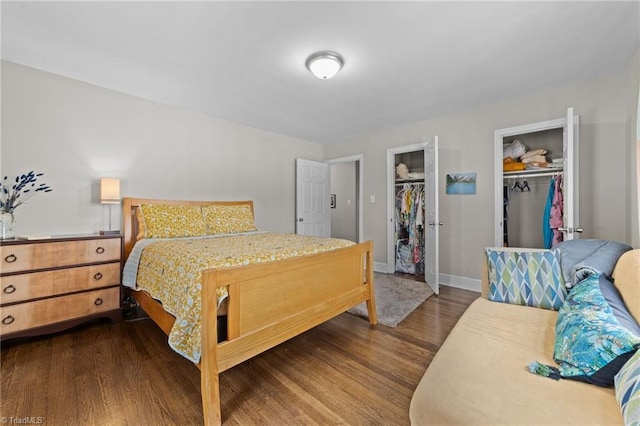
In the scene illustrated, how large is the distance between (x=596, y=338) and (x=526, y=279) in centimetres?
87

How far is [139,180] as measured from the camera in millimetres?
3090

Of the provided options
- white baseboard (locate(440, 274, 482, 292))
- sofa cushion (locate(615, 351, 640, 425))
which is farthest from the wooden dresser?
white baseboard (locate(440, 274, 482, 292))

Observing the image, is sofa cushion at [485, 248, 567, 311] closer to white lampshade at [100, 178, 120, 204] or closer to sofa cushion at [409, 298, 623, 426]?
sofa cushion at [409, 298, 623, 426]

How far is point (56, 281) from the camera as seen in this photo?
7.29 ft

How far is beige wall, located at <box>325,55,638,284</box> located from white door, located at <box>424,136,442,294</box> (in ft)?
0.79

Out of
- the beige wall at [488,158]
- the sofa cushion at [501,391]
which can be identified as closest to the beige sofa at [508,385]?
the sofa cushion at [501,391]

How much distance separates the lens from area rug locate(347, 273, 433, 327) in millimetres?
2656

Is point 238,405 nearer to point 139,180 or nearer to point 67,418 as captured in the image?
point 67,418

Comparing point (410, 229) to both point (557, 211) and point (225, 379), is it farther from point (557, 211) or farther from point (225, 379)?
point (225, 379)

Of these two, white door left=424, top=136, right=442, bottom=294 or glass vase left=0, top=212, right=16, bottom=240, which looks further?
white door left=424, top=136, right=442, bottom=294

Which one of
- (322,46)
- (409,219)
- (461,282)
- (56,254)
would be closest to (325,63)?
(322,46)

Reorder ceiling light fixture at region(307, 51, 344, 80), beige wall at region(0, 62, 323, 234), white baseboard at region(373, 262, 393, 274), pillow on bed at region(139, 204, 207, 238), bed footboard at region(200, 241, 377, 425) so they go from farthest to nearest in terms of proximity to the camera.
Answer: white baseboard at region(373, 262, 393, 274)
pillow on bed at region(139, 204, 207, 238)
beige wall at region(0, 62, 323, 234)
ceiling light fixture at region(307, 51, 344, 80)
bed footboard at region(200, 241, 377, 425)

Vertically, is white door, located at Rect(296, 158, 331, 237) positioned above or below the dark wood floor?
above

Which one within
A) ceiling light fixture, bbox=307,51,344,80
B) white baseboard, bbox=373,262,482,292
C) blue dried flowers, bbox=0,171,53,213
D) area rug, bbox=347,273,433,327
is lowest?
area rug, bbox=347,273,433,327
